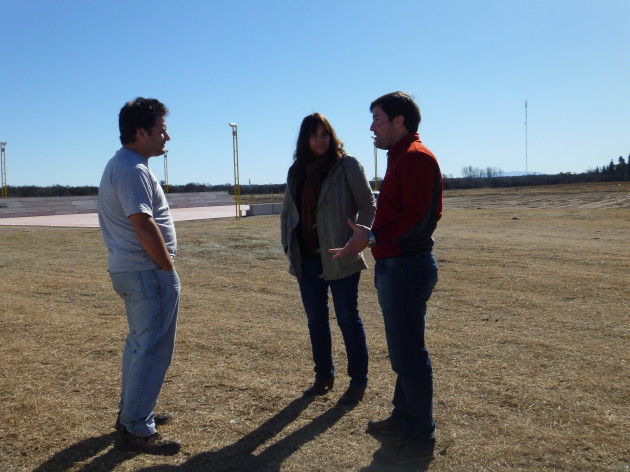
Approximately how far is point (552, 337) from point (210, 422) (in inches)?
119

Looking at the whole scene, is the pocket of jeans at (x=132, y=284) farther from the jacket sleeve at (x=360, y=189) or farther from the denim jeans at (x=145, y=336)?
the jacket sleeve at (x=360, y=189)

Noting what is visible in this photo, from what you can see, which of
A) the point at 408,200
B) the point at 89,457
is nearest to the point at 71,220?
the point at 89,457

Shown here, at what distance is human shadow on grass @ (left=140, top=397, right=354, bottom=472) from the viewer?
297 cm

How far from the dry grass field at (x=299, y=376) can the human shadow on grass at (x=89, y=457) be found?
0.03ft

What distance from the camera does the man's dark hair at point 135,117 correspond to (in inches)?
118

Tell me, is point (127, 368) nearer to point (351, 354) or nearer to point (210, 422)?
point (210, 422)

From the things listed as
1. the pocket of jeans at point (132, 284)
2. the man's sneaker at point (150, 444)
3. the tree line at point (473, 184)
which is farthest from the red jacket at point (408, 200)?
the tree line at point (473, 184)

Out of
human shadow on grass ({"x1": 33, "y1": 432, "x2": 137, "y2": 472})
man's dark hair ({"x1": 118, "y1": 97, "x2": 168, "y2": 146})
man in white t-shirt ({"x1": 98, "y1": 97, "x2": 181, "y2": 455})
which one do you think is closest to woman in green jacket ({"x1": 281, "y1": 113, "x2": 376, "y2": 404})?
man in white t-shirt ({"x1": 98, "y1": 97, "x2": 181, "y2": 455})

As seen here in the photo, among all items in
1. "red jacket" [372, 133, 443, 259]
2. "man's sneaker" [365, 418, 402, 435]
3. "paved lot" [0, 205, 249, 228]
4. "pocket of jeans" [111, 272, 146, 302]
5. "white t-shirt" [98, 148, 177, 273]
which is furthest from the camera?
"paved lot" [0, 205, 249, 228]

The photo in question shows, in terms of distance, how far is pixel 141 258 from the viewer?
9.80 ft

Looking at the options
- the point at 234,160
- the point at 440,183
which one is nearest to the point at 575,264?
the point at 440,183

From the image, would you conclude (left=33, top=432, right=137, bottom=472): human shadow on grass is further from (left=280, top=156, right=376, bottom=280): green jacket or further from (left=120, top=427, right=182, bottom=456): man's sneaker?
(left=280, top=156, right=376, bottom=280): green jacket

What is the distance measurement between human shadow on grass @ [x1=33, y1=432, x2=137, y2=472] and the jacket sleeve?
181 cm

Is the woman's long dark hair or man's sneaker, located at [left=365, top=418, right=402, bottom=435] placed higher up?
the woman's long dark hair
